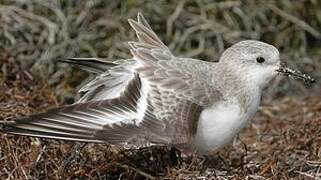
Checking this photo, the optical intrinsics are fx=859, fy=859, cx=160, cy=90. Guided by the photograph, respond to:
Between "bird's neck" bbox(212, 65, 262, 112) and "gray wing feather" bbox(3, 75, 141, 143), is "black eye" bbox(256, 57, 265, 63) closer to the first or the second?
"bird's neck" bbox(212, 65, 262, 112)

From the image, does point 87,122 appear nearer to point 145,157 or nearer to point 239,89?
point 145,157

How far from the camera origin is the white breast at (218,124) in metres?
4.18

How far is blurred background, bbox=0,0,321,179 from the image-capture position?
181 inches

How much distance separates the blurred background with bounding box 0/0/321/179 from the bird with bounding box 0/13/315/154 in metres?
0.37

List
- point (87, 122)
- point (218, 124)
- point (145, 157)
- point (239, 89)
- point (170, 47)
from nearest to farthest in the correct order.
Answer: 1. point (87, 122)
2. point (218, 124)
3. point (239, 89)
4. point (145, 157)
5. point (170, 47)

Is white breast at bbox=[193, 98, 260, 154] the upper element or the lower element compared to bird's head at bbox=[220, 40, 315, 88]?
lower

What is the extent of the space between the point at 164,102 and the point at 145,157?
44 cm

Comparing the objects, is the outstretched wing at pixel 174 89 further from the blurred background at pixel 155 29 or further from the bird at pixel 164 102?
the blurred background at pixel 155 29

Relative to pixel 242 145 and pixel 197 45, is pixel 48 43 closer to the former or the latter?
pixel 197 45

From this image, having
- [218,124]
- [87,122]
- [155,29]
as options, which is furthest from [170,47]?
[87,122]

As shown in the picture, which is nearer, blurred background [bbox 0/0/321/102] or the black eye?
the black eye

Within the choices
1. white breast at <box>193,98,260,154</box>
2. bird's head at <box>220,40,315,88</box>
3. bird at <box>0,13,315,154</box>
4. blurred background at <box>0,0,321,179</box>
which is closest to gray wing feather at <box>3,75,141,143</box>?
bird at <box>0,13,315,154</box>

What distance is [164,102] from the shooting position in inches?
165

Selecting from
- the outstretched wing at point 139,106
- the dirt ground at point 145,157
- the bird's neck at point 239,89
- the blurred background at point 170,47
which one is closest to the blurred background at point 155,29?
the blurred background at point 170,47
